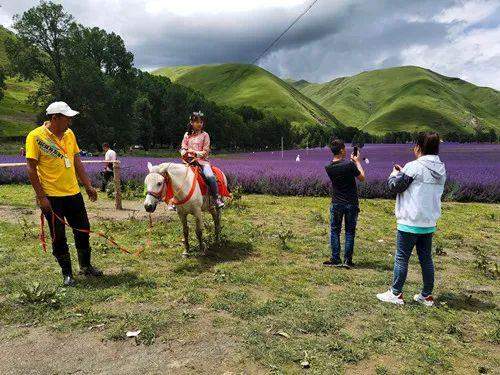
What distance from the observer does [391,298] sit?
5.12m

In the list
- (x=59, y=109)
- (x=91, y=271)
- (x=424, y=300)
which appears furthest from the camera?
(x=91, y=271)

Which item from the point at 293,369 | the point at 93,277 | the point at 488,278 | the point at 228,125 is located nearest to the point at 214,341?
the point at 293,369

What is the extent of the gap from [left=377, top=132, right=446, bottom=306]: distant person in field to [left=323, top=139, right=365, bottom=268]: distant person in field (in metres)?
1.45

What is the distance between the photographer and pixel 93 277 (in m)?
5.96

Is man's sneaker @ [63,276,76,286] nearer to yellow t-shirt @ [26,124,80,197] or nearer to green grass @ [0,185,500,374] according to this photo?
green grass @ [0,185,500,374]

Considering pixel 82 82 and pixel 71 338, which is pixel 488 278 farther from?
pixel 82 82

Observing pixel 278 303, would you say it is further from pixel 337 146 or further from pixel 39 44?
pixel 39 44

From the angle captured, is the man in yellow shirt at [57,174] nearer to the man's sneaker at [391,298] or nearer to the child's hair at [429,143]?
the man's sneaker at [391,298]

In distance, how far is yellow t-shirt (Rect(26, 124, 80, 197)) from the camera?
5133mm

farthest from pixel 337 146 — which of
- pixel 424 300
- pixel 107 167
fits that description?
pixel 107 167

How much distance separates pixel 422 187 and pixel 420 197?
0.13 metres

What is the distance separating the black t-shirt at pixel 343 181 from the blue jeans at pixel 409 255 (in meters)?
1.60

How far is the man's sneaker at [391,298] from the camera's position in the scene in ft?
16.7

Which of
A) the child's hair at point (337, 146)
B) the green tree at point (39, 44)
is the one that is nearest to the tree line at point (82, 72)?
the green tree at point (39, 44)
